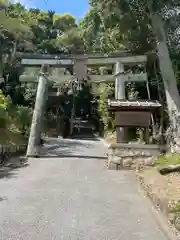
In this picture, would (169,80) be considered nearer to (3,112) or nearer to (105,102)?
(3,112)

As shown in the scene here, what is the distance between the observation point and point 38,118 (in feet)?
55.0

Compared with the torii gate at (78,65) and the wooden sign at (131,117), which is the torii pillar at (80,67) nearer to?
the torii gate at (78,65)

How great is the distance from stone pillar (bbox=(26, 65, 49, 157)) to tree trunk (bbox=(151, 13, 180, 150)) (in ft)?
18.5

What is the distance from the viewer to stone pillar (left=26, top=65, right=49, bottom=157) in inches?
627


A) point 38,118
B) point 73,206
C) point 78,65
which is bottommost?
point 73,206

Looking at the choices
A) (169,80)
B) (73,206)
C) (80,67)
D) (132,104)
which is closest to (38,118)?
(80,67)

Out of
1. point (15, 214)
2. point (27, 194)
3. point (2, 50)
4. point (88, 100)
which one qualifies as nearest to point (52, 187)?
point (27, 194)

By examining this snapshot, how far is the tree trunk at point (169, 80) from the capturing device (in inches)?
577

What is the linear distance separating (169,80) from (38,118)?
20.5ft

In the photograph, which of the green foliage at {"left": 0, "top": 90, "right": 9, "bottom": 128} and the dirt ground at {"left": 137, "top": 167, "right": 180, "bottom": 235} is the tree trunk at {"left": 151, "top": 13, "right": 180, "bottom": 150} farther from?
the green foliage at {"left": 0, "top": 90, "right": 9, "bottom": 128}

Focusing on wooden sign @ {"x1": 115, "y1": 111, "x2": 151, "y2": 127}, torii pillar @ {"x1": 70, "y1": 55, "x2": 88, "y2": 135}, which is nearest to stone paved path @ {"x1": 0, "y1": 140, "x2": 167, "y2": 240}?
wooden sign @ {"x1": 115, "y1": 111, "x2": 151, "y2": 127}

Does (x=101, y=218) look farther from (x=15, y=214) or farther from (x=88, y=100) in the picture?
(x=88, y=100)

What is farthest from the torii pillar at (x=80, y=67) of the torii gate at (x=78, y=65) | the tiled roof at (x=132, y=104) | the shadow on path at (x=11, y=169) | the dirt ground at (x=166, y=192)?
the dirt ground at (x=166, y=192)

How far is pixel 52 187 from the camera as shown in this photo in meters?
9.69
